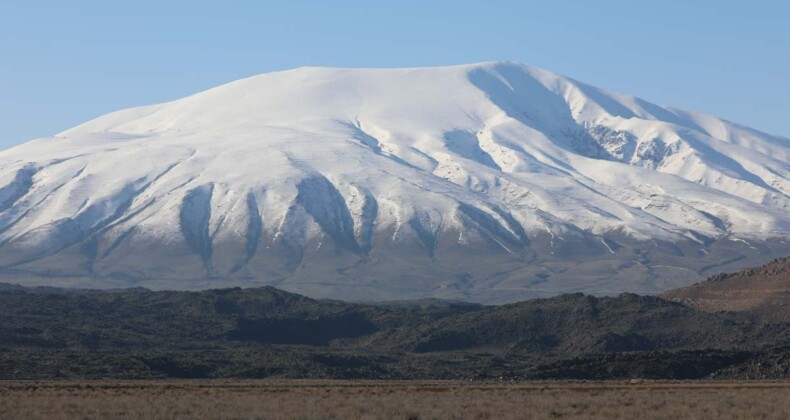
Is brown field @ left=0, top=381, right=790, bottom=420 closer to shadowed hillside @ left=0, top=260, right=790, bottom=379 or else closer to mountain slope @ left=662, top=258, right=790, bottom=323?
shadowed hillside @ left=0, top=260, right=790, bottom=379

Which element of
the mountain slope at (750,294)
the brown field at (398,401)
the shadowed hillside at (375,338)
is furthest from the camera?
the mountain slope at (750,294)

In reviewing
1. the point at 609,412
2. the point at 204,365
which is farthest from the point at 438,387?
the point at 204,365

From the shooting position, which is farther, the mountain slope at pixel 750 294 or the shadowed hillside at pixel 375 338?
the mountain slope at pixel 750 294

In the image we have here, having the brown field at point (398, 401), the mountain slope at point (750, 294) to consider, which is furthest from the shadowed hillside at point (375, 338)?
the brown field at point (398, 401)

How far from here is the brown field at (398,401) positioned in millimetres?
39625

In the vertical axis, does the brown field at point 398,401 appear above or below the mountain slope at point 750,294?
above

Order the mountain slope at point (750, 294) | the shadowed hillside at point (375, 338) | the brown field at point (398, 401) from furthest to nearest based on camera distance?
the mountain slope at point (750, 294), the shadowed hillside at point (375, 338), the brown field at point (398, 401)

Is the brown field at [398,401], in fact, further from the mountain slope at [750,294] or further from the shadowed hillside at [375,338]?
the mountain slope at [750,294]

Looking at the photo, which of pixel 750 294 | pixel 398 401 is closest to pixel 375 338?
pixel 750 294

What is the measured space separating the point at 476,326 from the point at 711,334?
19303mm

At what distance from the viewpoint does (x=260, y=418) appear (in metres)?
38.7

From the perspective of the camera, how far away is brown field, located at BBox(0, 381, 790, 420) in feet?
130

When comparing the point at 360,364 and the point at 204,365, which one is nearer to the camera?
the point at 204,365

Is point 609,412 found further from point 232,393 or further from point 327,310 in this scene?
point 327,310
